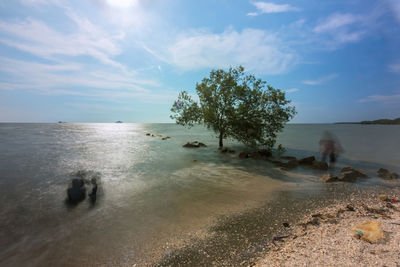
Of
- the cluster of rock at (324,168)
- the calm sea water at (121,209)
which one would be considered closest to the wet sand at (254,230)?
the calm sea water at (121,209)

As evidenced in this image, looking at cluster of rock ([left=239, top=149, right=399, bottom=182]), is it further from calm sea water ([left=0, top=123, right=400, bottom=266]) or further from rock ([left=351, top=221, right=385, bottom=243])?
rock ([left=351, top=221, right=385, bottom=243])

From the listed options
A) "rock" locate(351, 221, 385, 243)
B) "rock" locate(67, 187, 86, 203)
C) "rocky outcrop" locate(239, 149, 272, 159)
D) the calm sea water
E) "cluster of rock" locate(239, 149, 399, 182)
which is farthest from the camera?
"rocky outcrop" locate(239, 149, 272, 159)

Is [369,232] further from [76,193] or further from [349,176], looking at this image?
[76,193]

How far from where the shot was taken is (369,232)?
513 cm

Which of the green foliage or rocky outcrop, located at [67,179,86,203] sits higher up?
the green foliage

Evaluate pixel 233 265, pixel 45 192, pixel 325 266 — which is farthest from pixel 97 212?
pixel 325 266

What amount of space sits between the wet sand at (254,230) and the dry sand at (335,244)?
36 cm

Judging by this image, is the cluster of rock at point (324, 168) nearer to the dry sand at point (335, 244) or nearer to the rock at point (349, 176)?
the rock at point (349, 176)

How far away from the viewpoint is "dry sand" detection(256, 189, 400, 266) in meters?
4.13

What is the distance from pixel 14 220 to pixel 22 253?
3214mm

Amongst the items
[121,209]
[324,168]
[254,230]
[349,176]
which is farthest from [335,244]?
[324,168]

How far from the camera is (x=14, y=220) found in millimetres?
7680

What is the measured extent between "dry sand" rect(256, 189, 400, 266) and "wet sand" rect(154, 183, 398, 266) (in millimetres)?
361

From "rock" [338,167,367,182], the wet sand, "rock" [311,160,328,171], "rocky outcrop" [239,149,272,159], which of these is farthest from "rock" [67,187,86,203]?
"rock" [311,160,328,171]
